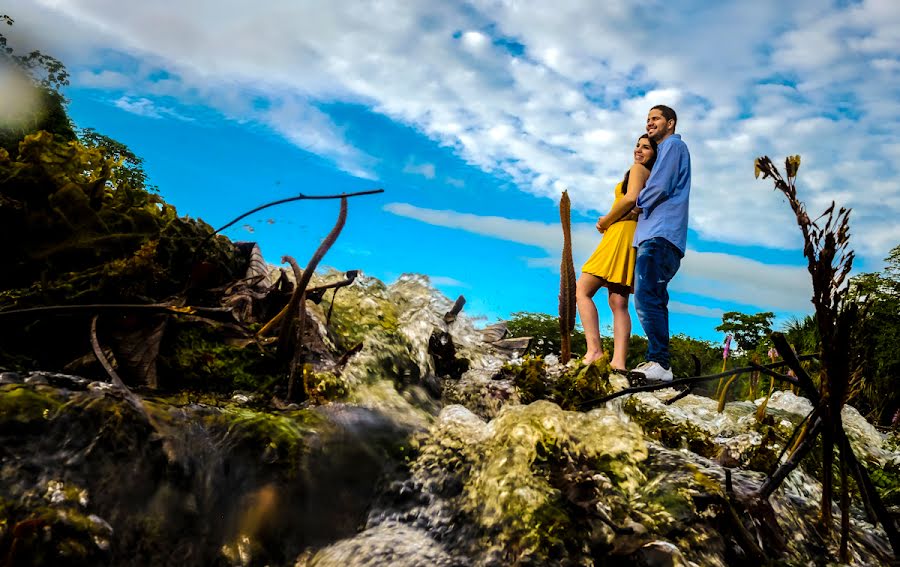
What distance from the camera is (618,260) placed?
684 centimetres

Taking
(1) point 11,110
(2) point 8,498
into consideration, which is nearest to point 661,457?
(2) point 8,498

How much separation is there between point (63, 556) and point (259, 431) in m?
0.79

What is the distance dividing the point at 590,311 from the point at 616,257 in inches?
29.1

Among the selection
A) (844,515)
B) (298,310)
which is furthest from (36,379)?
(844,515)

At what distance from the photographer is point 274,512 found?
2.19 m

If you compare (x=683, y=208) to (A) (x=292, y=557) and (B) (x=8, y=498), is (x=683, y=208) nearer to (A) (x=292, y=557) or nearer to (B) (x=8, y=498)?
(A) (x=292, y=557)

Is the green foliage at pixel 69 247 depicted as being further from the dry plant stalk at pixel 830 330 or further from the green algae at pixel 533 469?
the dry plant stalk at pixel 830 330

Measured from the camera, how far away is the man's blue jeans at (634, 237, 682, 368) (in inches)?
252

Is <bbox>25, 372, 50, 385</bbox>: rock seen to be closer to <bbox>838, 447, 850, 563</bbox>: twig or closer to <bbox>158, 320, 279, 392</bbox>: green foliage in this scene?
<bbox>158, 320, 279, 392</bbox>: green foliage

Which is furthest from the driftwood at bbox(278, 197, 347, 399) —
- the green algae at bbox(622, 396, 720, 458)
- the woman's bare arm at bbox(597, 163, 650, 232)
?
the woman's bare arm at bbox(597, 163, 650, 232)

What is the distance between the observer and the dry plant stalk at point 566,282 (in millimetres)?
5484

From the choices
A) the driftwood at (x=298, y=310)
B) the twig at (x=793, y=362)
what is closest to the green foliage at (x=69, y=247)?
the driftwood at (x=298, y=310)

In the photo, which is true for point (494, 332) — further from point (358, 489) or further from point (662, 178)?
point (358, 489)

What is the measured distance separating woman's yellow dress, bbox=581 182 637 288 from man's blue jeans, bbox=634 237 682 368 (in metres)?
0.32
